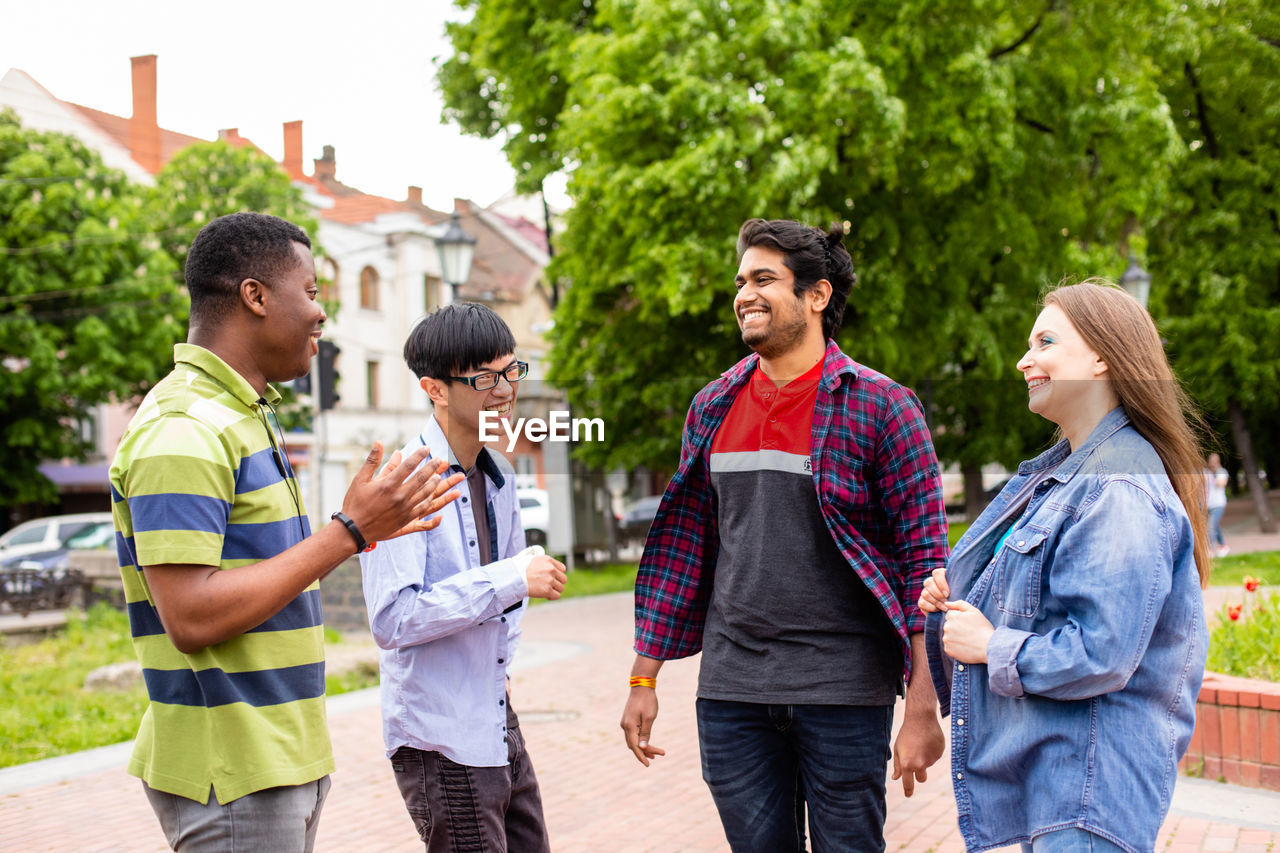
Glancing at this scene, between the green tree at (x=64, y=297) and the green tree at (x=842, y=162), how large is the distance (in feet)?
38.0

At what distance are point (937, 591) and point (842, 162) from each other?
1378cm

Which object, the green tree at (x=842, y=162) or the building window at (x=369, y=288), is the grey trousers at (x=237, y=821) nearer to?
the green tree at (x=842, y=162)

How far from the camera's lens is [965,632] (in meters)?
2.42

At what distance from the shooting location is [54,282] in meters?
24.6

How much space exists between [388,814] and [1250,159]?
69.4 ft

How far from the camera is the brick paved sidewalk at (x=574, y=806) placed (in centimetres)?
514

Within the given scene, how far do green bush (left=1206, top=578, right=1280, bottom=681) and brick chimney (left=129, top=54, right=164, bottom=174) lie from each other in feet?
111

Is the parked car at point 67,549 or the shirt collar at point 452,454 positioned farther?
the parked car at point 67,549

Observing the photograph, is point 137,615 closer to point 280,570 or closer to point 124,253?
point 280,570

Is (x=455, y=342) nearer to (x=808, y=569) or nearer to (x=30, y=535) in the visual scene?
(x=808, y=569)

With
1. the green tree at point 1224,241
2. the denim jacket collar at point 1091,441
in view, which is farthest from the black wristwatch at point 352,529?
the green tree at point 1224,241

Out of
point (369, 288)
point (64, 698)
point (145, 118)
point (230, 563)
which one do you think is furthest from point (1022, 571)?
point (369, 288)

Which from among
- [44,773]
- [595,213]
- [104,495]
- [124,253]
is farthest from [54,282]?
[44,773]

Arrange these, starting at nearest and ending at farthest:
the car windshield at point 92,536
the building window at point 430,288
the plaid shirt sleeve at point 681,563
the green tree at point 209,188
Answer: the plaid shirt sleeve at point 681,563 < the car windshield at point 92,536 < the green tree at point 209,188 < the building window at point 430,288
